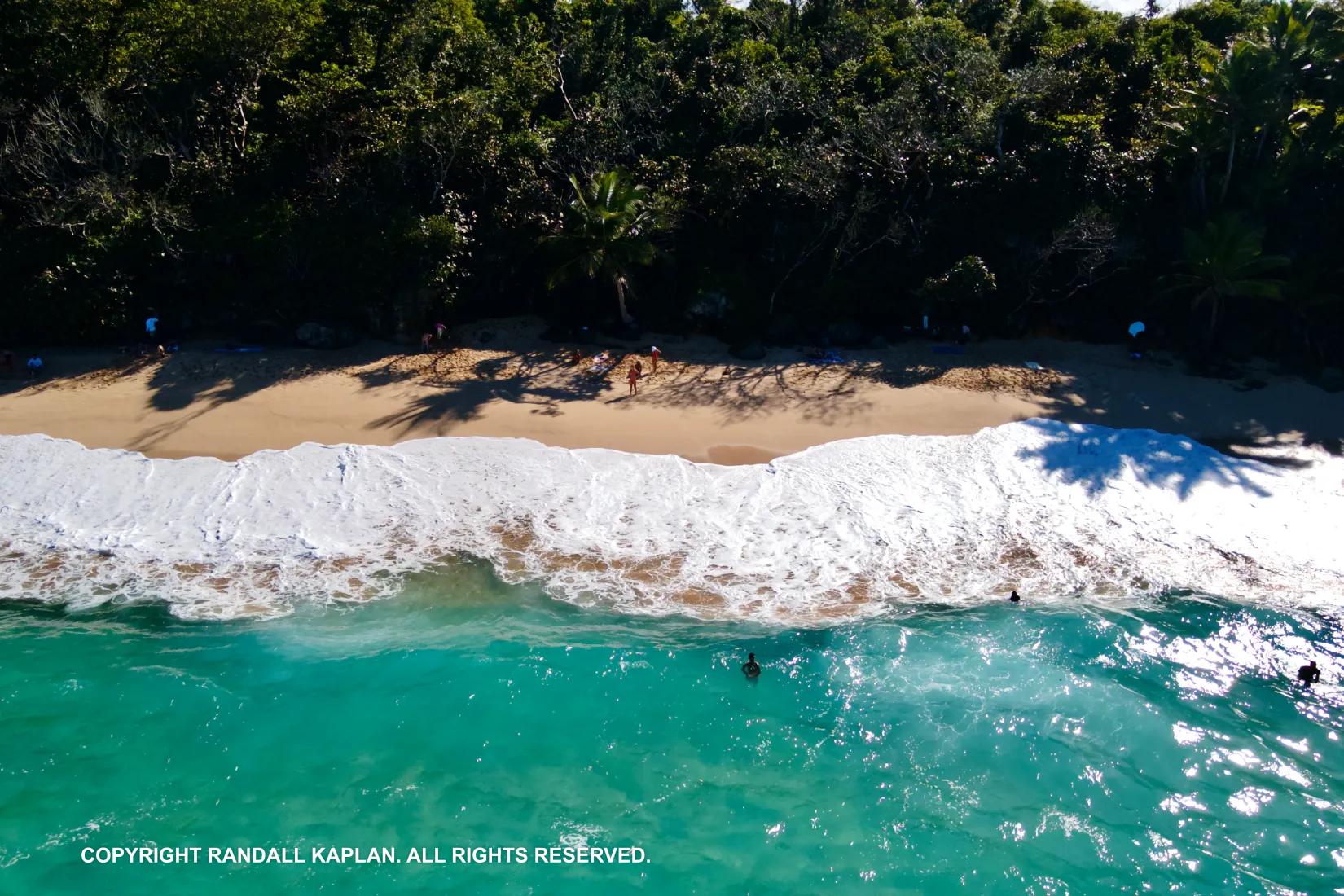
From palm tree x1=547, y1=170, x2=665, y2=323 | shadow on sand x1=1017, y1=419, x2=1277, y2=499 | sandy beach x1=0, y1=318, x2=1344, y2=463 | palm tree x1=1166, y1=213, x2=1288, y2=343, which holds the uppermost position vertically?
palm tree x1=547, y1=170, x2=665, y2=323

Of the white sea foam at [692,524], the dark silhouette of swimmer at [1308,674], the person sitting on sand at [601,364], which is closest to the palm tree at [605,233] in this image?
the person sitting on sand at [601,364]

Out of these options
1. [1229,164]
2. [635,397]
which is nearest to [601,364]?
[635,397]

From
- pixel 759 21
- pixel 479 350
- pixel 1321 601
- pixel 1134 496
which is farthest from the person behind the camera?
pixel 759 21

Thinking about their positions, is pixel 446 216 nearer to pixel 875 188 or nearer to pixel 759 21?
pixel 875 188

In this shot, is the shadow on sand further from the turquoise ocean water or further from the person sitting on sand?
the person sitting on sand

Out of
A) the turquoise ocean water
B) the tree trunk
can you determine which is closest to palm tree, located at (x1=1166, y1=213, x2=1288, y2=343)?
the tree trunk

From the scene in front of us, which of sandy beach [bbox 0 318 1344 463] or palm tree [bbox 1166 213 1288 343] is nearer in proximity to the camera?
sandy beach [bbox 0 318 1344 463]

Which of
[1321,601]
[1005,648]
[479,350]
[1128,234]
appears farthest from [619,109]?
[1321,601]
